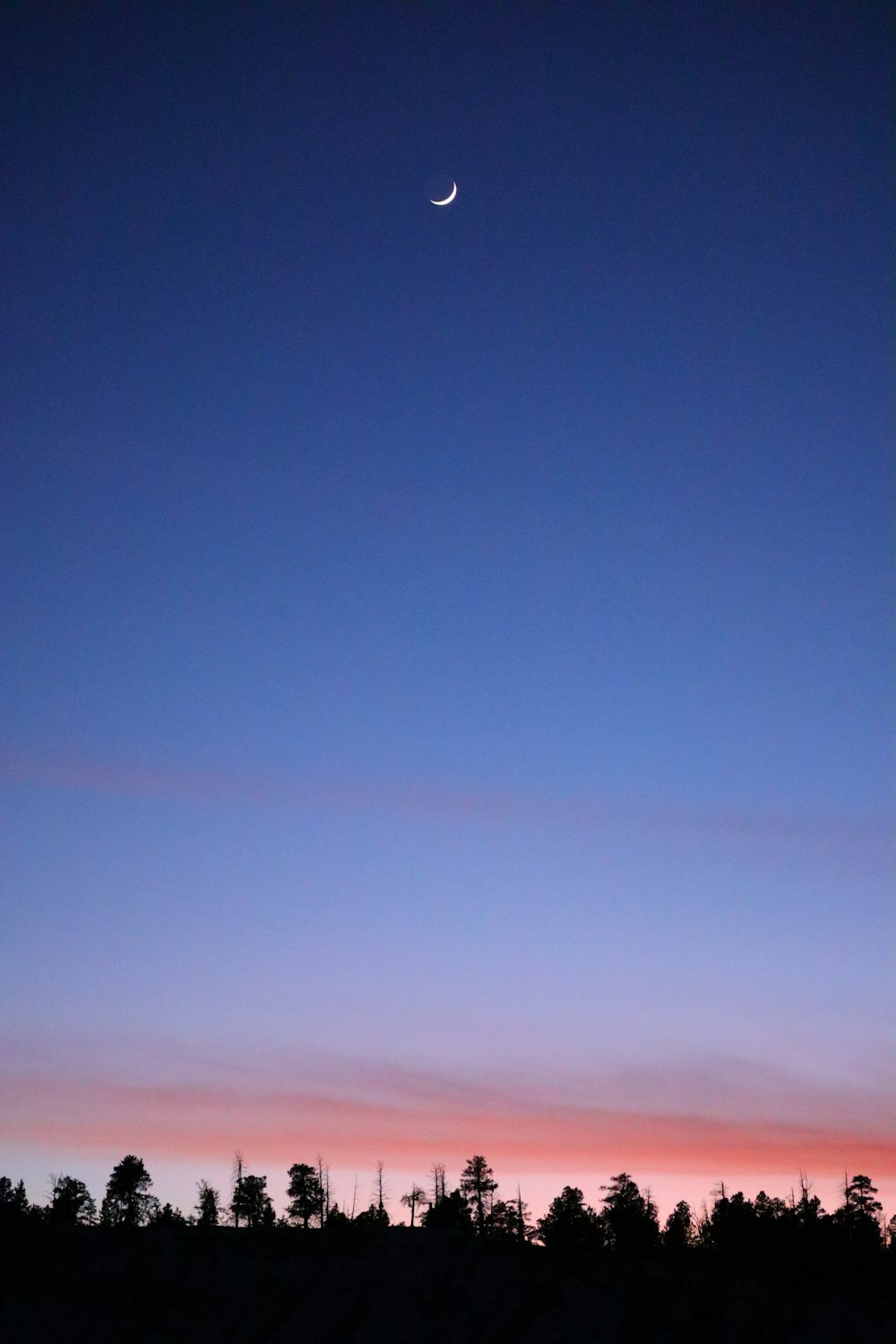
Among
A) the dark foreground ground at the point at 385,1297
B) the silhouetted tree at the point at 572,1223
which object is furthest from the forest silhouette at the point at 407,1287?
the silhouetted tree at the point at 572,1223

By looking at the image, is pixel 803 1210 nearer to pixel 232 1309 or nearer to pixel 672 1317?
pixel 672 1317

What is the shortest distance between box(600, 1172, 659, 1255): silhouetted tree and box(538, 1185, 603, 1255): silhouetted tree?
1919 millimetres

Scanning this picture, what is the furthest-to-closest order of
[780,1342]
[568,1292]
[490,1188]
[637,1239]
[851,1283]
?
[490,1188] → [637,1239] → [851,1283] → [568,1292] → [780,1342]

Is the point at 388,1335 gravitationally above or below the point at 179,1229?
below

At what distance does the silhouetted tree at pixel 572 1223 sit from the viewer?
141 metres

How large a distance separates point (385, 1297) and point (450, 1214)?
6685 cm

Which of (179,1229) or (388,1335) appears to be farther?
(179,1229)

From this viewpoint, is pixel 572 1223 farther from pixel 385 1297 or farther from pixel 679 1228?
pixel 385 1297

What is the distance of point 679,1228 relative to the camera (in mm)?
154250

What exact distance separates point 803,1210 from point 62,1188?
110581 millimetres

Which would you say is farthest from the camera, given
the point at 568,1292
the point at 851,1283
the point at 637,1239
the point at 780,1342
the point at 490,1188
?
the point at 490,1188

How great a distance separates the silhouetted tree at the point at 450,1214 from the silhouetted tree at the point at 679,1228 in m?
28.3

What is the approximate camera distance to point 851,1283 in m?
98.4

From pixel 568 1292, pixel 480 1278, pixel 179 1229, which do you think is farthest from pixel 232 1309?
pixel 568 1292
